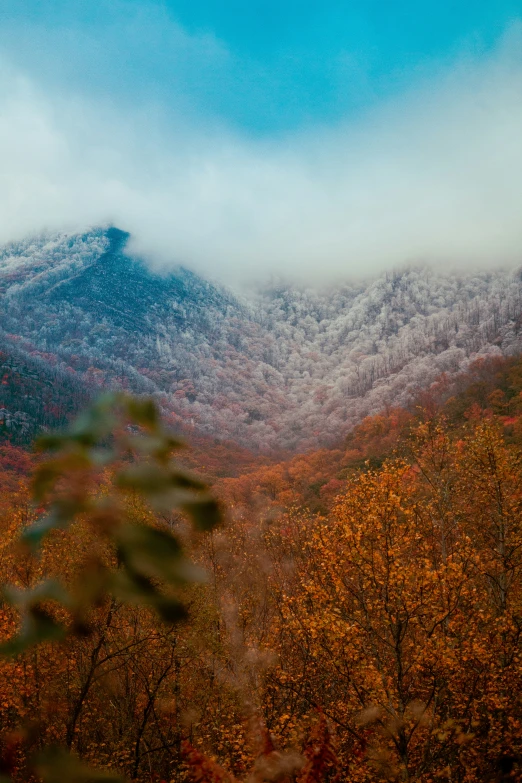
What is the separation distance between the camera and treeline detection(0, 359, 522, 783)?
10.2 m

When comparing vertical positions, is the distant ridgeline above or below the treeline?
above

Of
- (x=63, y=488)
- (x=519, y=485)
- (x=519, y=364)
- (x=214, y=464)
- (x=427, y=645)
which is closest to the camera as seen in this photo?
(x=63, y=488)

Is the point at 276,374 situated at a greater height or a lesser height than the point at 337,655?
greater

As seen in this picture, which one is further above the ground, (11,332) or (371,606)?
(11,332)

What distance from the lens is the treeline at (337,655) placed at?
10.2m

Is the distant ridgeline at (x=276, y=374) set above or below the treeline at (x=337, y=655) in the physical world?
above

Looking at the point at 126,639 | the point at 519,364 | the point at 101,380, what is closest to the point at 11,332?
the point at 101,380

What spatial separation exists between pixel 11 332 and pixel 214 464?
12750cm

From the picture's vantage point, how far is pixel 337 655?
1073 centimetres

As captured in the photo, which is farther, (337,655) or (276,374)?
(276,374)

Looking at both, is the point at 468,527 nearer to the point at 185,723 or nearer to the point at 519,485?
the point at 519,485

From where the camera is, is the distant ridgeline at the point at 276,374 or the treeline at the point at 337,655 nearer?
the treeline at the point at 337,655

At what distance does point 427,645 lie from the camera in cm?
1023

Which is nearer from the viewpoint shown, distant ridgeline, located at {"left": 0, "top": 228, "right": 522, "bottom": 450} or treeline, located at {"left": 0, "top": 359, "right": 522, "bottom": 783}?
treeline, located at {"left": 0, "top": 359, "right": 522, "bottom": 783}
